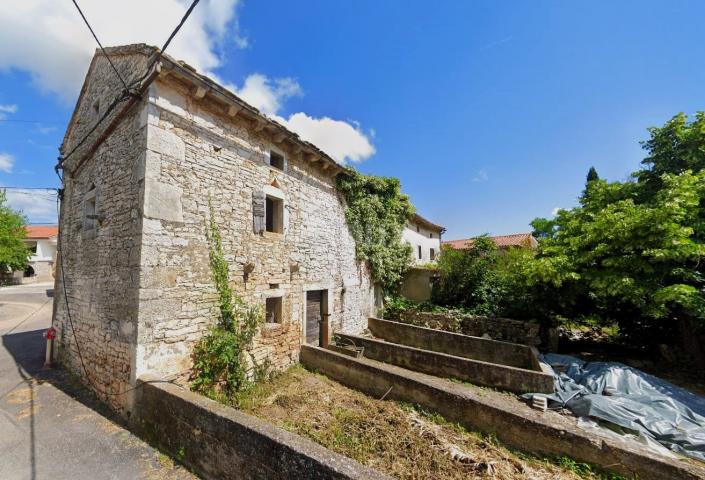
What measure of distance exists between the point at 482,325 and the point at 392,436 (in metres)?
6.41

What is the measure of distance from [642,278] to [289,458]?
784cm

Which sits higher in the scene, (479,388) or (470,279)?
(470,279)

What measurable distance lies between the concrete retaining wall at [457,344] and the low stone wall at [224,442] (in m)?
6.61

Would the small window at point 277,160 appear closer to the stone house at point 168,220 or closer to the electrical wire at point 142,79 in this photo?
the stone house at point 168,220

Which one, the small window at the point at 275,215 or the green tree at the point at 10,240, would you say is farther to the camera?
the green tree at the point at 10,240

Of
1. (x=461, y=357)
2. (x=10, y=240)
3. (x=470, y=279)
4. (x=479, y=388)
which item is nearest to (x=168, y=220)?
(x=479, y=388)

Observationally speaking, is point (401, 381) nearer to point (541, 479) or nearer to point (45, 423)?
point (541, 479)

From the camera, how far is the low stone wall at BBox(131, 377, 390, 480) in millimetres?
2688

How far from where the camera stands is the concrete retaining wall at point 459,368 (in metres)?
5.99

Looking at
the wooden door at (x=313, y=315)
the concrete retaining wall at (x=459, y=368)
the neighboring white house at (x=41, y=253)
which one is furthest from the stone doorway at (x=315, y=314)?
the neighboring white house at (x=41, y=253)

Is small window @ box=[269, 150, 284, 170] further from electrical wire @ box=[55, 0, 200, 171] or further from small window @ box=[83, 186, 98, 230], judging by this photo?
small window @ box=[83, 186, 98, 230]

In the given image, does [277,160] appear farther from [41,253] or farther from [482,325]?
[41,253]

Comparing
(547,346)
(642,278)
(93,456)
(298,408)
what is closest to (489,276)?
(547,346)

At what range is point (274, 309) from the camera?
707 centimetres
